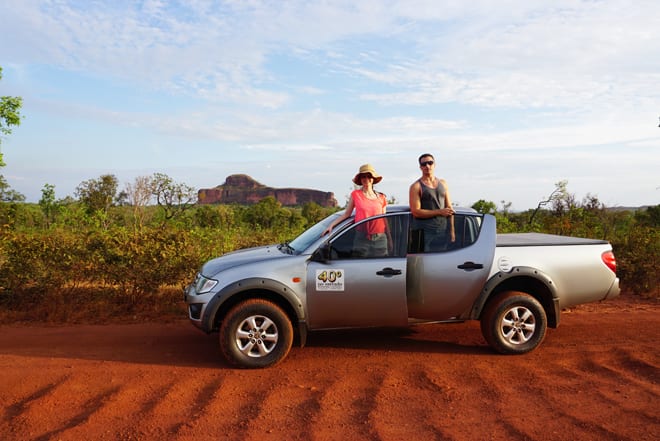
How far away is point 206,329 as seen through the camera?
5.62 metres

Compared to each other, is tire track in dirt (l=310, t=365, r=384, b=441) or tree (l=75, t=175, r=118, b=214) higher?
tree (l=75, t=175, r=118, b=214)

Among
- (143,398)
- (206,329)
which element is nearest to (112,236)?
(206,329)

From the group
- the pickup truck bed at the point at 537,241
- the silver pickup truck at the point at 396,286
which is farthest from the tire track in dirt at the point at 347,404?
the pickup truck bed at the point at 537,241

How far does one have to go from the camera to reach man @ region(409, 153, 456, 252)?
19.7 ft

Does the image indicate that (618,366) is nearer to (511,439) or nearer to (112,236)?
(511,439)

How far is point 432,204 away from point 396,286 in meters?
1.10

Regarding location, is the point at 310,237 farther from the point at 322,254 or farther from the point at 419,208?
the point at 419,208

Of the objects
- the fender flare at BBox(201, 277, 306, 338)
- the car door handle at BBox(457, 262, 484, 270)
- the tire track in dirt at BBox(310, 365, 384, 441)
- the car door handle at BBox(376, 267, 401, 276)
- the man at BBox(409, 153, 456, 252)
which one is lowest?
the tire track in dirt at BBox(310, 365, 384, 441)

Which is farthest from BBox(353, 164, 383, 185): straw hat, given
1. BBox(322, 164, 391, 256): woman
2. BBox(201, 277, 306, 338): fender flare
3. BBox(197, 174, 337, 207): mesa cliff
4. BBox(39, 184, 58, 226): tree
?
BBox(197, 174, 337, 207): mesa cliff

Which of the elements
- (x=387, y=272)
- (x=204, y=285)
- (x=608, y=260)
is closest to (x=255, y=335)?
(x=204, y=285)

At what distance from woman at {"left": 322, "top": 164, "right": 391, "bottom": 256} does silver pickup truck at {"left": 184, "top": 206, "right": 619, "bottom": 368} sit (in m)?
0.05

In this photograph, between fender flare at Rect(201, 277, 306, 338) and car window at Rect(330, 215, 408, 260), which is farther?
car window at Rect(330, 215, 408, 260)

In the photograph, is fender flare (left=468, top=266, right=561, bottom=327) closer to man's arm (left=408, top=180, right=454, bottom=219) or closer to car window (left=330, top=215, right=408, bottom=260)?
man's arm (left=408, top=180, right=454, bottom=219)

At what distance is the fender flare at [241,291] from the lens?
5.56m
